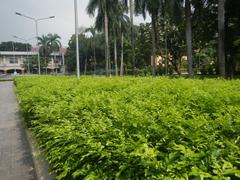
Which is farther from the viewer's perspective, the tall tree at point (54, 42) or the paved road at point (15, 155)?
the tall tree at point (54, 42)

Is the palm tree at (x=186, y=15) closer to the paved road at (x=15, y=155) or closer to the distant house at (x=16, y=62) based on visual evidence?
the paved road at (x=15, y=155)

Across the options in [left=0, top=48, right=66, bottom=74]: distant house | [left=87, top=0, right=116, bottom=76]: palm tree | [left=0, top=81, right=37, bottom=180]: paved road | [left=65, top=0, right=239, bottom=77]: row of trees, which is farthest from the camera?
[left=0, top=48, right=66, bottom=74]: distant house

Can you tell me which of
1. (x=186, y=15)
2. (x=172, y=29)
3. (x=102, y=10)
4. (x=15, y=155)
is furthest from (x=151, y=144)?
(x=172, y=29)

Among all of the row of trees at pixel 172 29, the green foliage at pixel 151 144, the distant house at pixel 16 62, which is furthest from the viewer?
the distant house at pixel 16 62

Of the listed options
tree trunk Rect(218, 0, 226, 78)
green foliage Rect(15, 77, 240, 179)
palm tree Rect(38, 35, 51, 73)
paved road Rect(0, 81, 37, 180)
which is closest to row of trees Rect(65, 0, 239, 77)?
tree trunk Rect(218, 0, 226, 78)

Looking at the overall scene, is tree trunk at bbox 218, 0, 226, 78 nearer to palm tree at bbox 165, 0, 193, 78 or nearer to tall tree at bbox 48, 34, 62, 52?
A: palm tree at bbox 165, 0, 193, 78

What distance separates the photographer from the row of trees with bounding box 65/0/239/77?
26.8 metres

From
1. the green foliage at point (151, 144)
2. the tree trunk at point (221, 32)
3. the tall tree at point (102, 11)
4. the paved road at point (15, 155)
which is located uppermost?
the tall tree at point (102, 11)

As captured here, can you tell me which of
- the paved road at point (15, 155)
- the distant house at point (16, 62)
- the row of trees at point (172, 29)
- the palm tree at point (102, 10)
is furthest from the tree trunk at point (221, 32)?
the distant house at point (16, 62)

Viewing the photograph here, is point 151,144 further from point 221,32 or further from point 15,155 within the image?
point 221,32

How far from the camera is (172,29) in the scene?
47812 millimetres

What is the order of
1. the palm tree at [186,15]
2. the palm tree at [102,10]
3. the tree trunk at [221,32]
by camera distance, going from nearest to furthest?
the tree trunk at [221,32] → the palm tree at [186,15] → the palm tree at [102,10]

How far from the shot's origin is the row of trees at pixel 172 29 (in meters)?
26.8

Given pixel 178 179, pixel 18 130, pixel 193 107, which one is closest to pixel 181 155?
pixel 178 179
